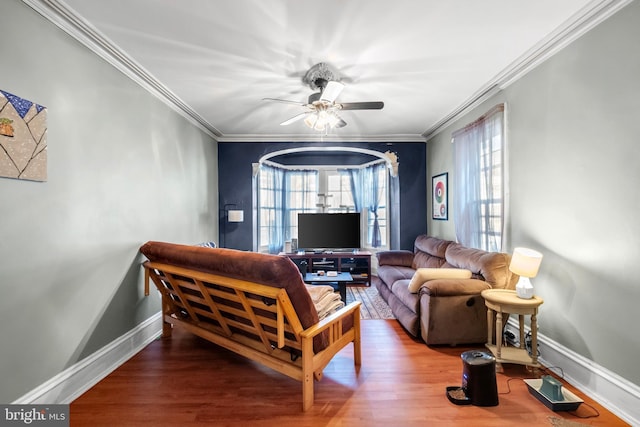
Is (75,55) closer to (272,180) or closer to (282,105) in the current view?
(282,105)

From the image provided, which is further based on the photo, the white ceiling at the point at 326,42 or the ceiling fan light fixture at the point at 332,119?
the ceiling fan light fixture at the point at 332,119

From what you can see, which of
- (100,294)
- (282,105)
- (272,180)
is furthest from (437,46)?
(272,180)

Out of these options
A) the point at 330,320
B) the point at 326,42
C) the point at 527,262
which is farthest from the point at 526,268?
the point at 326,42

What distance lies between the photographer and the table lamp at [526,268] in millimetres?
2223

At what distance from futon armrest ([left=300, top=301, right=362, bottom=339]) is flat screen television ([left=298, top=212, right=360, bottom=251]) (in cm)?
283

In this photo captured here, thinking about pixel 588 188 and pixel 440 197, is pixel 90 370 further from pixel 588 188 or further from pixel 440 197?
pixel 440 197

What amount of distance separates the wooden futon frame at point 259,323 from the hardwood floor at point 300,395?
7.6 inches

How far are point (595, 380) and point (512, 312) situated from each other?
2.00 ft

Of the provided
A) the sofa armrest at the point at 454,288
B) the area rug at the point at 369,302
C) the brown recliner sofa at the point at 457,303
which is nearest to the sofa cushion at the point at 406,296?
the brown recliner sofa at the point at 457,303

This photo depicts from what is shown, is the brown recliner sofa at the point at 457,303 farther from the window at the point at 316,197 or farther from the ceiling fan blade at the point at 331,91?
the window at the point at 316,197

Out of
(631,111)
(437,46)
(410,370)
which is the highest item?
(437,46)

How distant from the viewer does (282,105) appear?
3627 mm

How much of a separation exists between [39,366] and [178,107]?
292 centimetres

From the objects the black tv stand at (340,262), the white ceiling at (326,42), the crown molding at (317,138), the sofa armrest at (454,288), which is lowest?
the black tv stand at (340,262)
